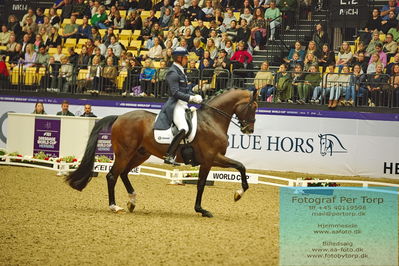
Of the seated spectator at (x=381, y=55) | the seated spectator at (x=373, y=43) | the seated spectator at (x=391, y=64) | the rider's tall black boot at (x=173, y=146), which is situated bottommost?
the rider's tall black boot at (x=173, y=146)

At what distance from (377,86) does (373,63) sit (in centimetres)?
78

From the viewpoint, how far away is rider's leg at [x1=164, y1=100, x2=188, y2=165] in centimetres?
1203

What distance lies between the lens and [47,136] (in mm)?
19906

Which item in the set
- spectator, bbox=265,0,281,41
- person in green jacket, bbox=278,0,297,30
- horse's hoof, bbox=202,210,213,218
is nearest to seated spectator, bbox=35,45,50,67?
spectator, bbox=265,0,281,41

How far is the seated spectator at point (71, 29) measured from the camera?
88.3ft

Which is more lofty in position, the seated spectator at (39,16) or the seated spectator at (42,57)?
the seated spectator at (39,16)

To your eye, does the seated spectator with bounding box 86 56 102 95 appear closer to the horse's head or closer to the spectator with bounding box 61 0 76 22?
the spectator with bounding box 61 0 76 22

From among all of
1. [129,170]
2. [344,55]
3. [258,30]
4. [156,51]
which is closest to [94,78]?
[156,51]

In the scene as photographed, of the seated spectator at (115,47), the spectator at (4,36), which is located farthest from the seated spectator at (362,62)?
the spectator at (4,36)

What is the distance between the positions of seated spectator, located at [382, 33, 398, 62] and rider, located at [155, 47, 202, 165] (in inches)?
389

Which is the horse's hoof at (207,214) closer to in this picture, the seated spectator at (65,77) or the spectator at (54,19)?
the seated spectator at (65,77)

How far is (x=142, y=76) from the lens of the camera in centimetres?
2288

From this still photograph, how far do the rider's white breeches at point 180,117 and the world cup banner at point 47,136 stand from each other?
8.23m

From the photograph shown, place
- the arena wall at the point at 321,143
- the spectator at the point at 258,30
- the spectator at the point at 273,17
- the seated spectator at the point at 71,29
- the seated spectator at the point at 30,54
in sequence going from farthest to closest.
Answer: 1. the seated spectator at the point at 71,29
2. the seated spectator at the point at 30,54
3. the spectator at the point at 273,17
4. the spectator at the point at 258,30
5. the arena wall at the point at 321,143
